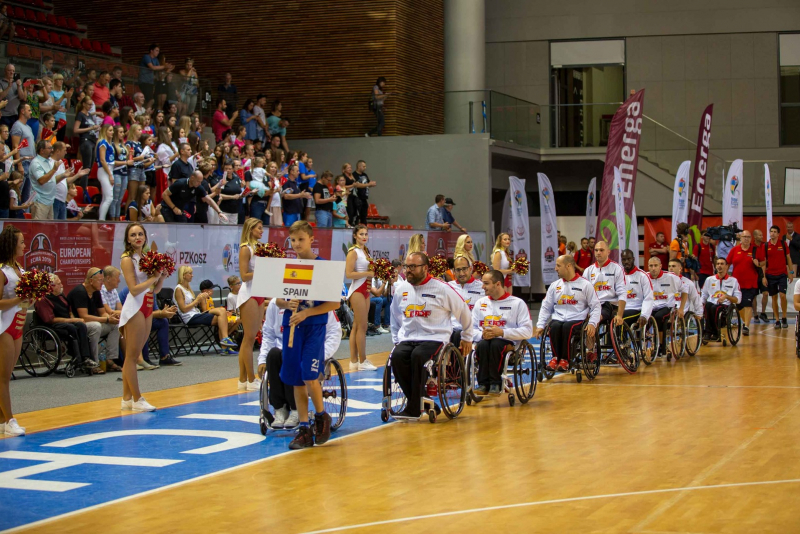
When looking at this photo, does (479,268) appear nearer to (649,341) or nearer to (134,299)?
(649,341)

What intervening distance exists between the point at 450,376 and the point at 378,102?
48.7 feet

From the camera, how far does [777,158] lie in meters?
26.3

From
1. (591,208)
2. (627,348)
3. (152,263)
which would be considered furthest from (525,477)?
(591,208)

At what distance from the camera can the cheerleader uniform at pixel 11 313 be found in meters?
7.46

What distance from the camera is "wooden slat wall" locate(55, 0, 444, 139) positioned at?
74.8 feet

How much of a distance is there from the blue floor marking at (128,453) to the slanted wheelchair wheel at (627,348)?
3414mm

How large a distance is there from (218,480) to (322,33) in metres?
18.6

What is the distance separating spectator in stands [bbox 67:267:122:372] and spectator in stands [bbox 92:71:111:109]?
509 centimetres

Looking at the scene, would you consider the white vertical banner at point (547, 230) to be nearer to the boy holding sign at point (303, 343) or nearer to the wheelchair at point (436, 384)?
the wheelchair at point (436, 384)

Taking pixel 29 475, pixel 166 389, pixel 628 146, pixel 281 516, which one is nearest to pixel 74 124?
pixel 166 389

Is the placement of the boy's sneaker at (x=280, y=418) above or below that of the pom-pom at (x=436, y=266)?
below

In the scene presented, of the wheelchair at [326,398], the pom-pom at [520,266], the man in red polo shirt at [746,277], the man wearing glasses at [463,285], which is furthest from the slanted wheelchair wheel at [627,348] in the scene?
the man in red polo shirt at [746,277]

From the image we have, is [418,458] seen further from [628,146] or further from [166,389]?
[628,146]

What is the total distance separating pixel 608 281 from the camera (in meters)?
11.5
